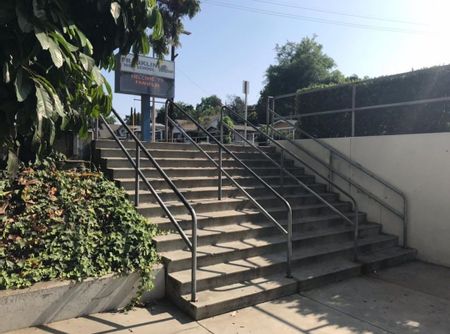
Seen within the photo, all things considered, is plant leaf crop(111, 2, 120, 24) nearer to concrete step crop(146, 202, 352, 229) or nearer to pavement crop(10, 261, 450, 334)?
pavement crop(10, 261, 450, 334)

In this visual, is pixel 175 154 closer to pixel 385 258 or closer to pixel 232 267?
pixel 232 267

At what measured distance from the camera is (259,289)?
448cm

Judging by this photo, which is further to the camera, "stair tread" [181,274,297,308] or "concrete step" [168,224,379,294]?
"concrete step" [168,224,379,294]

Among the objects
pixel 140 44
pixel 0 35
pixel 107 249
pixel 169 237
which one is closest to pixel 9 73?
pixel 0 35

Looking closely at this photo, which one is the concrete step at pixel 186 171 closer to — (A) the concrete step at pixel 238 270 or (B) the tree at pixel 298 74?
(A) the concrete step at pixel 238 270

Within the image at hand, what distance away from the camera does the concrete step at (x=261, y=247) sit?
4.63 m

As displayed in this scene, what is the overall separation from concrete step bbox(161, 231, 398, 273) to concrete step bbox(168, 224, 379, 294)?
50 mm

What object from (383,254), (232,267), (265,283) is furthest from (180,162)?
(383,254)

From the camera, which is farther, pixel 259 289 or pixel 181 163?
pixel 181 163

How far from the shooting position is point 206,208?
236 inches

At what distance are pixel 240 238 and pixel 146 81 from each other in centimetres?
1008

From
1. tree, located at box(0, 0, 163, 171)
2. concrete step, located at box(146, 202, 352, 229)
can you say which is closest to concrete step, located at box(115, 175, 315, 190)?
concrete step, located at box(146, 202, 352, 229)

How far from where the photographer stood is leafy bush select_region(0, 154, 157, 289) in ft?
12.7

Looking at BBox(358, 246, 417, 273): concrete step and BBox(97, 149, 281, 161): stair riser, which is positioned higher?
BBox(97, 149, 281, 161): stair riser
